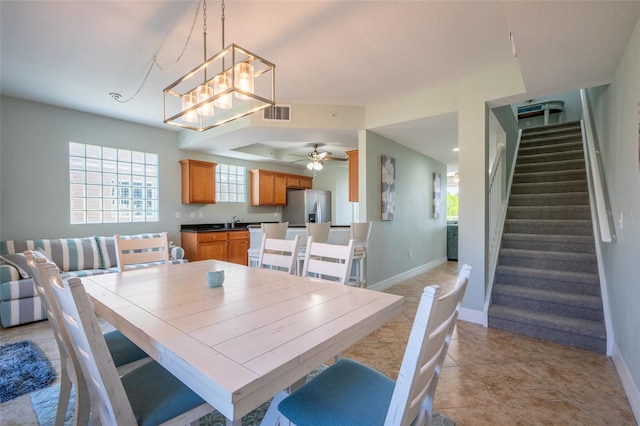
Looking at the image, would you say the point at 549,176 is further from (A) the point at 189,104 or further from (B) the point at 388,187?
(A) the point at 189,104

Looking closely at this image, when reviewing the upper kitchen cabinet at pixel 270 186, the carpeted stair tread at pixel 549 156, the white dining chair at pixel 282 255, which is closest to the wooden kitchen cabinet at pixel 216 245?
the upper kitchen cabinet at pixel 270 186

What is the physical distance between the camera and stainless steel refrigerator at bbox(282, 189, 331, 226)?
6602 mm

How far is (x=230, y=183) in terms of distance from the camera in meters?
6.11

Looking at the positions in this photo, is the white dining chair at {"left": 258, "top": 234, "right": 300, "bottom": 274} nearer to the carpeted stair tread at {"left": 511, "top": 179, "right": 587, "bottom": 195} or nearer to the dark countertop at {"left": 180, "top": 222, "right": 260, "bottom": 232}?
the dark countertop at {"left": 180, "top": 222, "right": 260, "bottom": 232}

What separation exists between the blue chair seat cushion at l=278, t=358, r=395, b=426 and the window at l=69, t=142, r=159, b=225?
14.8 ft

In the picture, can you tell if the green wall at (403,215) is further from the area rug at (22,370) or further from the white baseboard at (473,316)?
the area rug at (22,370)

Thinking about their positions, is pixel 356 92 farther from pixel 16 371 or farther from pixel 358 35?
pixel 16 371

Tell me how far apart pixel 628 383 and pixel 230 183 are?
5.99 m

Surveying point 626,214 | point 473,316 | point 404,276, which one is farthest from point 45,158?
point 626,214

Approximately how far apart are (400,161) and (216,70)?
3.19 m

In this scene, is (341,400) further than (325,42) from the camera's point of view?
No

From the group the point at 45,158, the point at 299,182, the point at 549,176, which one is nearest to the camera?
the point at 45,158

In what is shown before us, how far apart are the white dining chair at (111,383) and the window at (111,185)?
12.6 feet

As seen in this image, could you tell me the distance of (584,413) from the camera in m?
1.71
